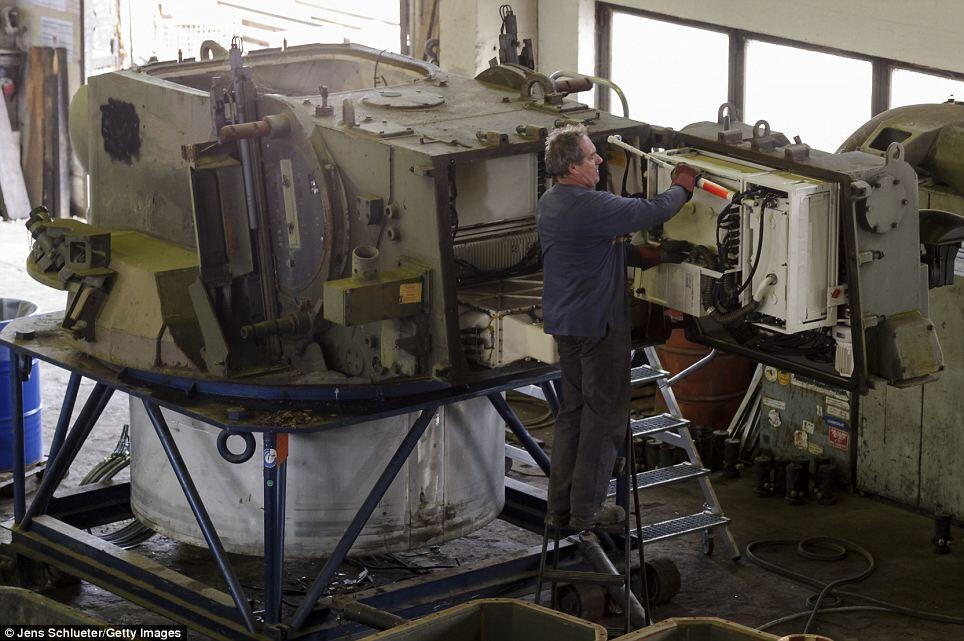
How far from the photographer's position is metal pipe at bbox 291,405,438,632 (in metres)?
6.57

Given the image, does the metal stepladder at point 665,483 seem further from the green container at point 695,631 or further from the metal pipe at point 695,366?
the green container at point 695,631

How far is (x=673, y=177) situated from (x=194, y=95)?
2260 millimetres

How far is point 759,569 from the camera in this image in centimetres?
796

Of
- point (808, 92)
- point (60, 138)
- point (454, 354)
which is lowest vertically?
point (454, 354)

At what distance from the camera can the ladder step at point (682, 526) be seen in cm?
772

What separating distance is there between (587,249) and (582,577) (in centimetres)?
140

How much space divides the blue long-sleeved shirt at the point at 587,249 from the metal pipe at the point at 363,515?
768 millimetres

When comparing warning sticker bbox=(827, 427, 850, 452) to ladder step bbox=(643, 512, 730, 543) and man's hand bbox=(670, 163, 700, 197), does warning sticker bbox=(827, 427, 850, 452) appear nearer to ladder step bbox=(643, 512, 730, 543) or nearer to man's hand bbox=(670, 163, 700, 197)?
ladder step bbox=(643, 512, 730, 543)

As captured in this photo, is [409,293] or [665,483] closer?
[409,293]

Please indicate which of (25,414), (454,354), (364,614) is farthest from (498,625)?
(25,414)

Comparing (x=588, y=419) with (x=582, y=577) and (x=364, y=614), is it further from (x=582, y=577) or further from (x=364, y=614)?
(x=364, y=614)

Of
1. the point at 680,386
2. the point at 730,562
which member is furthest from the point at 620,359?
the point at 680,386

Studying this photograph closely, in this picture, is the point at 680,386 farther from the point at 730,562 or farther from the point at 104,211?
the point at 104,211

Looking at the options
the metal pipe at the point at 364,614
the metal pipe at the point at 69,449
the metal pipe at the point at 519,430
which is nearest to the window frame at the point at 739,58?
the metal pipe at the point at 519,430
